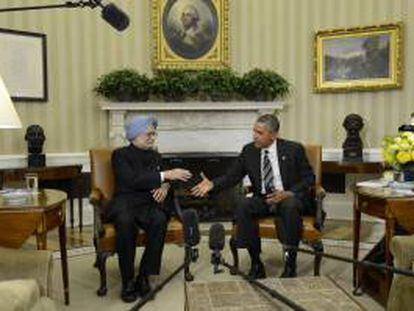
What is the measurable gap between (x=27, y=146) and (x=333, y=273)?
3793 millimetres

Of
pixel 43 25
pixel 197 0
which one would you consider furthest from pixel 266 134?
pixel 43 25

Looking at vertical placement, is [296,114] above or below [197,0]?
below

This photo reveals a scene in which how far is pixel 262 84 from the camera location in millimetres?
6188

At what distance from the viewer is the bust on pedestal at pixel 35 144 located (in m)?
5.76

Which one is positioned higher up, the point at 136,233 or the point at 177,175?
the point at 177,175

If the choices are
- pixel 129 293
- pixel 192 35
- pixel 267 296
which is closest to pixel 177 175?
pixel 129 293

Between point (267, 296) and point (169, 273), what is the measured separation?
2124 millimetres

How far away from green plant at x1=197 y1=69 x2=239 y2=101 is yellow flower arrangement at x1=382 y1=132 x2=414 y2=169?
2.79 metres

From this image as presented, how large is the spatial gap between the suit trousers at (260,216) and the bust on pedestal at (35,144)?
2798mm

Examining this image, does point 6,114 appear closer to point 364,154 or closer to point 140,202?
point 140,202

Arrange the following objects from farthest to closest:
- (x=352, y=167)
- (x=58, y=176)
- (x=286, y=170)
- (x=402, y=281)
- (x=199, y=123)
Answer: (x=199, y=123), (x=352, y=167), (x=58, y=176), (x=286, y=170), (x=402, y=281)

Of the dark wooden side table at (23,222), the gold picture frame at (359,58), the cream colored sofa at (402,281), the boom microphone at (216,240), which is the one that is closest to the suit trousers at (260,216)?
the cream colored sofa at (402,281)

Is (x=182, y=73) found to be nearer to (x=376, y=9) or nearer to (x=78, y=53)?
(x=78, y=53)

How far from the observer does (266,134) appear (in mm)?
4164
